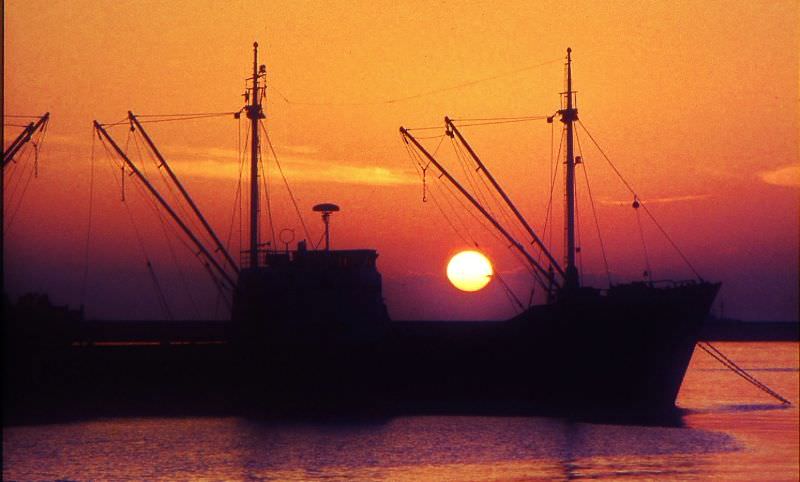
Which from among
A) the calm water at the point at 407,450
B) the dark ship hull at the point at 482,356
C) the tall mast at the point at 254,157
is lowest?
the calm water at the point at 407,450

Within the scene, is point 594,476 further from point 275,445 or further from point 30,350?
point 30,350

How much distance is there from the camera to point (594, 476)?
1673 inches

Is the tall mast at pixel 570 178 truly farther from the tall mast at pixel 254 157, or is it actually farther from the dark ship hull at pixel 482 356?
the tall mast at pixel 254 157

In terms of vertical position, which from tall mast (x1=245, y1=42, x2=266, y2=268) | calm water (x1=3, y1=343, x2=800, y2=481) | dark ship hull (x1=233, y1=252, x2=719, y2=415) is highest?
tall mast (x1=245, y1=42, x2=266, y2=268)

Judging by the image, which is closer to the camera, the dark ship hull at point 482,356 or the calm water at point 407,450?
the calm water at point 407,450

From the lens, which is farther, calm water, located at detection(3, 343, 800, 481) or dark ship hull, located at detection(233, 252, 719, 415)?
dark ship hull, located at detection(233, 252, 719, 415)

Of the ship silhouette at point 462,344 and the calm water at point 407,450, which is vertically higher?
the ship silhouette at point 462,344

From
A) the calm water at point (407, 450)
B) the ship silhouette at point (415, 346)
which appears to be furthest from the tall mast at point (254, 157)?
the calm water at point (407, 450)

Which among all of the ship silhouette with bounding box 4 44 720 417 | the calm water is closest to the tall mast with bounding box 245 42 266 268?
the ship silhouette with bounding box 4 44 720 417

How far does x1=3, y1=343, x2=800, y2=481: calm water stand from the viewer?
44.3m

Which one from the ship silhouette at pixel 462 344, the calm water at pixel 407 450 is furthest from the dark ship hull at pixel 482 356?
the calm water at pixel 407 450

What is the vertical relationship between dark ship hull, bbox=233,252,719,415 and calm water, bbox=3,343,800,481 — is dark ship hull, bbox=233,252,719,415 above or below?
above

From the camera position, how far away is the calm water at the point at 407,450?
145 feet

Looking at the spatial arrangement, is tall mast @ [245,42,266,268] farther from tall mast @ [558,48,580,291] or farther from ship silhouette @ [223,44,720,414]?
tall mast @ [558,48,580,291]
